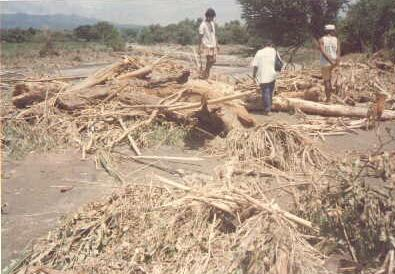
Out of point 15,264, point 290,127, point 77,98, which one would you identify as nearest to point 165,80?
point 77,98

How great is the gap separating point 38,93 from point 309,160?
447 cm

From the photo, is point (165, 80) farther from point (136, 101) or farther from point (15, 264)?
point (15, 264)

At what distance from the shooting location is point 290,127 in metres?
6.30

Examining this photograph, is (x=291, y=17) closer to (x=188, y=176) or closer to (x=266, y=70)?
(x=266, y=70)

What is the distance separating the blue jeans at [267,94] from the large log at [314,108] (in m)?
0.24

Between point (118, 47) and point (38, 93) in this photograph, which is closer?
point (38, 93)

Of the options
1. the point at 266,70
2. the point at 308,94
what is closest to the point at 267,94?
the point at 266,70

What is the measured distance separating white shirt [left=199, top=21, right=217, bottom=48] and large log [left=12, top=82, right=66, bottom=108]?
307 centimetres

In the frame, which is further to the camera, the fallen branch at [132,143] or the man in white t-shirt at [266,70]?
the man in white t-shirt at [266,70]

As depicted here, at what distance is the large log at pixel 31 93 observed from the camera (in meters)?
7.80

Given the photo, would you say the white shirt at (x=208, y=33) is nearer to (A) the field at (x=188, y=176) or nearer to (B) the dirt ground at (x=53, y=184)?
(A) the field at (x=188, y=176)

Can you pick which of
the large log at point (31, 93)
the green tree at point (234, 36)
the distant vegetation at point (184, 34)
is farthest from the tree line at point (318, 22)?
the distant vegetation at point (184, 34)

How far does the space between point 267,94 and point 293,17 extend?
782 inches

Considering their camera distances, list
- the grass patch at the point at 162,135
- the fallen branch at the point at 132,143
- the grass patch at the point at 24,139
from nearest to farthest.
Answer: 1. the fallen branch at the point at 132,143
2. the grass patch at the point at 24,139
3. the grass patch at the point at 162,135
